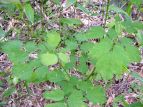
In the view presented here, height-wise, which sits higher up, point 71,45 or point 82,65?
point 71,45

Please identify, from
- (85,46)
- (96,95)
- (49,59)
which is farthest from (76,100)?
(85,46)

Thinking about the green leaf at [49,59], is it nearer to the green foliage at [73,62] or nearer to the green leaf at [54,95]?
the green foliage at [73,62]

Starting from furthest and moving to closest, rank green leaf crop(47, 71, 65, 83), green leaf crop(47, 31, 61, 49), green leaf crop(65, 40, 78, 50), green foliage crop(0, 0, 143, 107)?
green leaf crop(65, 40, 78, 50) < green leaf crop(47, 71, 65, 83) < green leaf crop(47, 31, 61, 49) < green foliage crop(0, 0, 143, 107)

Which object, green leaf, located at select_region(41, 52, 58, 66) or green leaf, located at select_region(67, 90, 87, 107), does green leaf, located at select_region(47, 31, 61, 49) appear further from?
green leaf, located at select_region(67, 90, 87, 107)

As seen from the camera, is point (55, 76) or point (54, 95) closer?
point (54, 95)

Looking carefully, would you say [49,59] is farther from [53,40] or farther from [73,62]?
[73,62]

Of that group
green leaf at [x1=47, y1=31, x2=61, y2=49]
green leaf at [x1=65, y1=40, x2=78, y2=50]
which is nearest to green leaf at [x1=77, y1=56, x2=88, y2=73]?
green leaf at [x1=65, y1=40, x2=78, y2=50]
